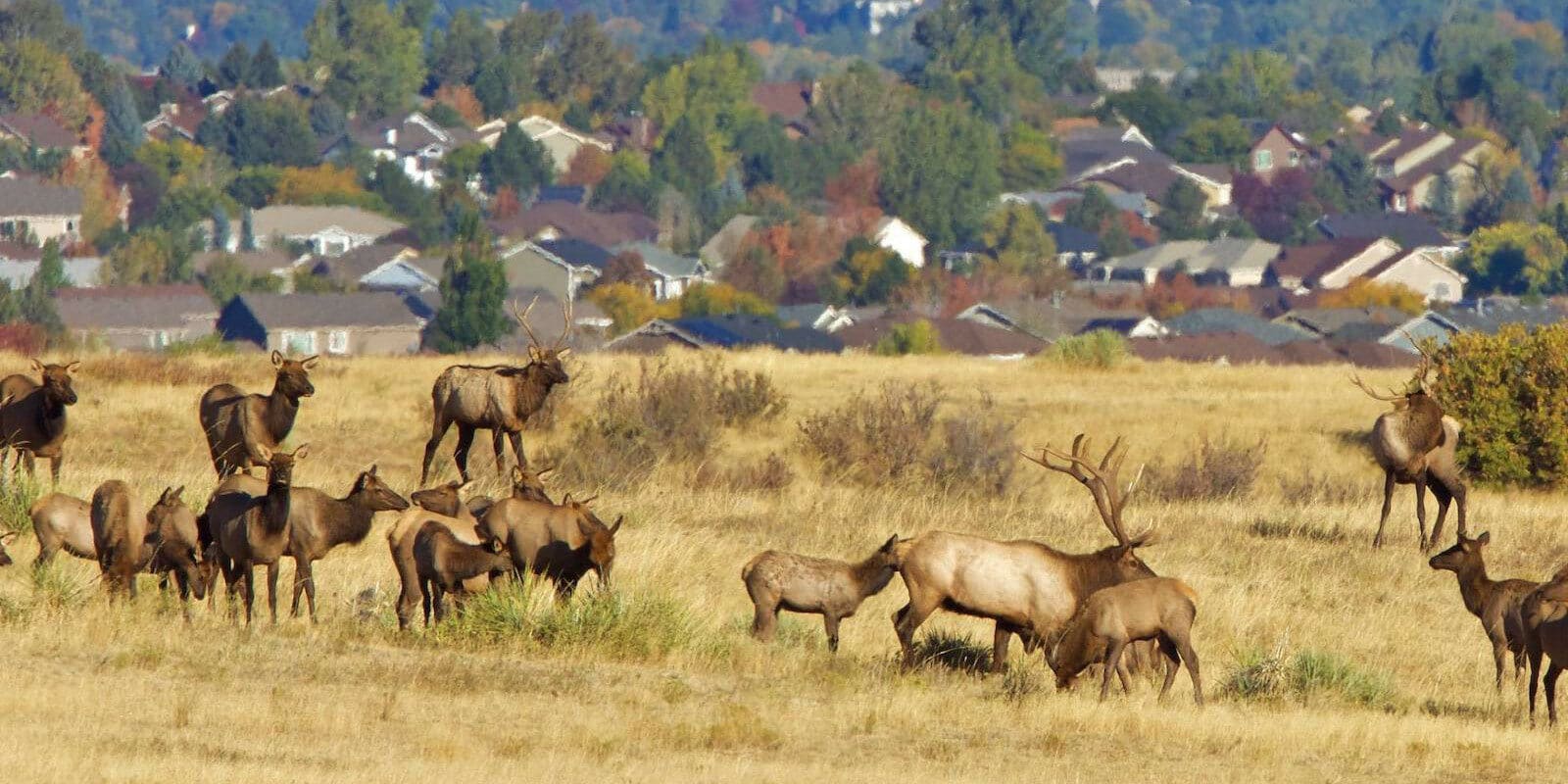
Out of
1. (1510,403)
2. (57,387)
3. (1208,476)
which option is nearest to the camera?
(57,387)

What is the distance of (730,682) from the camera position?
53.3ft

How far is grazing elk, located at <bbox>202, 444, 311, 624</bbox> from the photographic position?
1664 cm

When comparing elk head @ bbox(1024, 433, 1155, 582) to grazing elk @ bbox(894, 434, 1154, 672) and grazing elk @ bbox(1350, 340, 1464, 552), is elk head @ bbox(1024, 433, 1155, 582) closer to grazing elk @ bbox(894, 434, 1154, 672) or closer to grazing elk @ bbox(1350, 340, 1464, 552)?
grazing elk @ bbox(894, 434, 1154, 672)

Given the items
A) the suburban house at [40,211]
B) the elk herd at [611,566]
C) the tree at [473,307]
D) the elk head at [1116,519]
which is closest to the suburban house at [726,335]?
the tree at [473,307]

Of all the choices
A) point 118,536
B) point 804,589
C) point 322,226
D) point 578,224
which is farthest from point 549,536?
point 578,224

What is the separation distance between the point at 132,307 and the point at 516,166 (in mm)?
59452

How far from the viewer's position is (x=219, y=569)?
18.6 meters

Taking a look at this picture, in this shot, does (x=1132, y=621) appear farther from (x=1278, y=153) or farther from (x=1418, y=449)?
(x=1278, y=153)

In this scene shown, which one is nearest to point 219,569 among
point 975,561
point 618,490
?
point 975,561

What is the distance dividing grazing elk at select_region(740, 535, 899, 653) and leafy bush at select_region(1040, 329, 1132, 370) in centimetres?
2838

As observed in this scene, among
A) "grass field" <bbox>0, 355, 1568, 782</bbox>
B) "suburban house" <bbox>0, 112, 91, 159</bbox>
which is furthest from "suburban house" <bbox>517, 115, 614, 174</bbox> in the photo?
"grass field" <bbox>0, 355, 1568, 782</bbox>

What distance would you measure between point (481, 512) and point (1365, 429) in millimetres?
21542

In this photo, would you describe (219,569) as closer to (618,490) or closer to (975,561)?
(975,561)

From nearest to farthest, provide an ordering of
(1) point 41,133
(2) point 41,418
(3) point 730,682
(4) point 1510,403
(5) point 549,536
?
1. (3) point 730,682
2. (5) point 549,536
3. (2) point 41,418
4. (4) point 1510,403
5. (1) point 41,133
